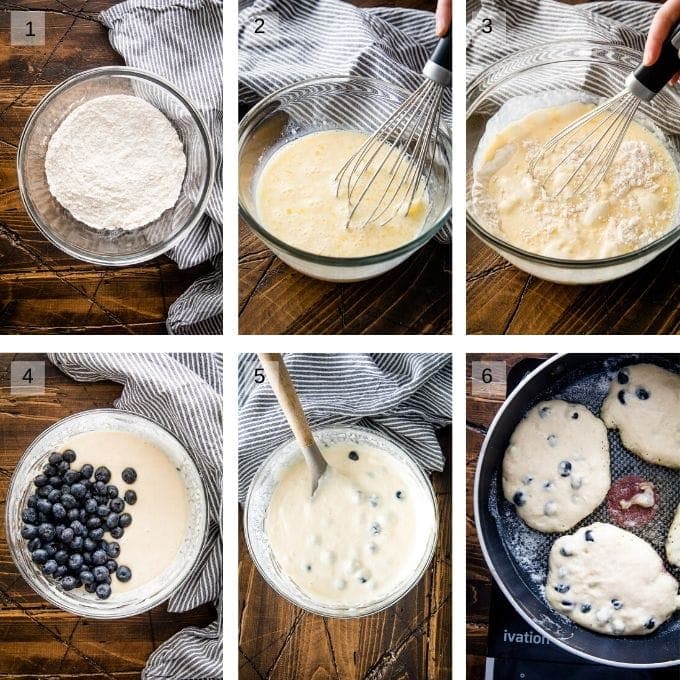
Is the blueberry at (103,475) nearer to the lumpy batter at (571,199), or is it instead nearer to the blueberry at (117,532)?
the blueberry at (117,532)

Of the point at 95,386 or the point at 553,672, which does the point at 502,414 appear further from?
the point at 95,386

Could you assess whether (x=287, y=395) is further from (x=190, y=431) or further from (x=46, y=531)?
(x=46, y=531)

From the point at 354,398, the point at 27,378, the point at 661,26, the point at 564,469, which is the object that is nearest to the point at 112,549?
the point at 27,378

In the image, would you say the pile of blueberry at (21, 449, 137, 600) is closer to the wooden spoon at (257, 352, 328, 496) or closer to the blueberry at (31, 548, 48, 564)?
the blueberry at (31, 548, 48, 564)

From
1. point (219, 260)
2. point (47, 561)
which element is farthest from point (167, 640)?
point (219, 260)

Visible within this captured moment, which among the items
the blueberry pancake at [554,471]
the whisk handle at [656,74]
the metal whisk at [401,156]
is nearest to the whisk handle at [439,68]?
the metal whisk at [401,156]

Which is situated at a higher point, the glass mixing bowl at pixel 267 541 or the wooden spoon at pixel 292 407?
the wooden spoon at pixel 292 407
